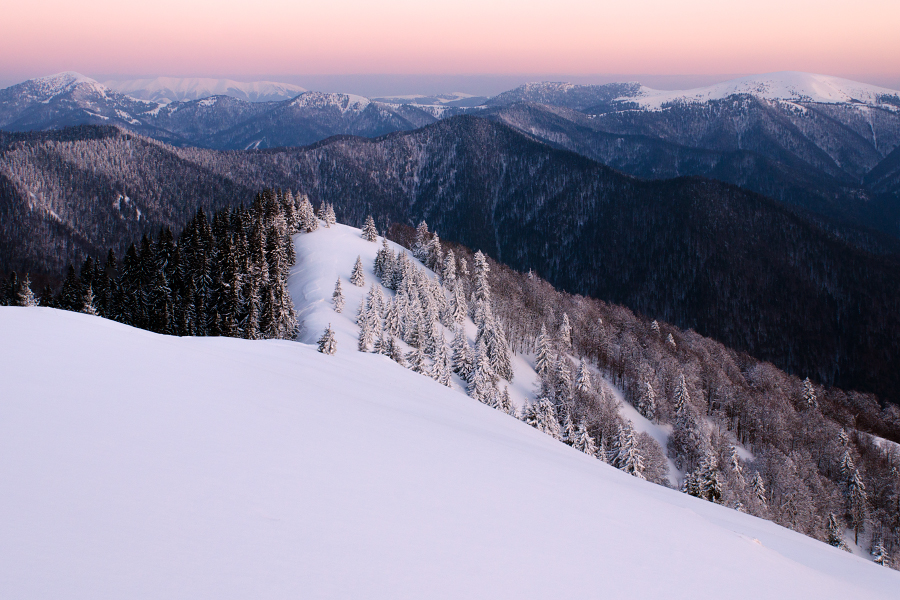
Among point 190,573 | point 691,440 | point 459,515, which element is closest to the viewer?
point 190,573

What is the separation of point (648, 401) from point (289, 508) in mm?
86868

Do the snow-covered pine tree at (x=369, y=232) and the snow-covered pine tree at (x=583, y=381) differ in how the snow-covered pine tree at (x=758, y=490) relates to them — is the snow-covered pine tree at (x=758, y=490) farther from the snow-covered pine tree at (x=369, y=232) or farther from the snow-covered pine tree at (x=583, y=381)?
the snow-covered pine tree at (x=369, y=232)

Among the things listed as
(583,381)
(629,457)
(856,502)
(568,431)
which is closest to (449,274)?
(583,381)

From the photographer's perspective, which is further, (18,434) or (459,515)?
(459,515)

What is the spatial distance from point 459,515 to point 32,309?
16.6m

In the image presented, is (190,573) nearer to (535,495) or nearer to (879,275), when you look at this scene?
(535,495)

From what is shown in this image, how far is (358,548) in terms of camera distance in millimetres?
6219

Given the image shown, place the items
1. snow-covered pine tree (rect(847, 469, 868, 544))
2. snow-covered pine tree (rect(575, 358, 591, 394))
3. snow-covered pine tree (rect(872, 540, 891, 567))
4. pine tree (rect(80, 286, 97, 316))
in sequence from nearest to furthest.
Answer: pine tree (rect(80, 286, 97, 316))
snow-covered pine tree (rect(872, 540, 891, 567))
snow-covered pine tree (rect(847, 469, 868, 544))
snow-covered pine tree (rect(575, 358, 591, 394))

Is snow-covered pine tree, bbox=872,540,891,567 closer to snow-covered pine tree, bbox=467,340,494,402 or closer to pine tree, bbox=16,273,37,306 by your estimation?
snow-covered pine tree, bbox=467,340,494,402

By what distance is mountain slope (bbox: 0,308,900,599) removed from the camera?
205 inches

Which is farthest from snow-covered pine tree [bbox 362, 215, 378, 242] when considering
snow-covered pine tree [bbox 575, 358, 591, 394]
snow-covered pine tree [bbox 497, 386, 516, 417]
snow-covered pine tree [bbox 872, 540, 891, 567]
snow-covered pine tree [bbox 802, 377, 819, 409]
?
snow-covered pine tree [bbox 802, 377, 819, 409]

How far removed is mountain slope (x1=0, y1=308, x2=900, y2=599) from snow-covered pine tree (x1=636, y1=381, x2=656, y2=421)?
7354cm

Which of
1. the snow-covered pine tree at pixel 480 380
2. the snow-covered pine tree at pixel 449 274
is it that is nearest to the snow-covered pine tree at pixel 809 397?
the snow-covered pine tree at pixel 480 380

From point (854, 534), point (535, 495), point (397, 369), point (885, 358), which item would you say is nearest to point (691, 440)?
point (854, 534)
